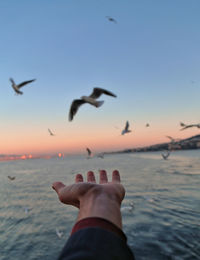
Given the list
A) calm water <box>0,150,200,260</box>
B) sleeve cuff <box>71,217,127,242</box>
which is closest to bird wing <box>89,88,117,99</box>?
sleeve cuff <box>71,217,127,242</box>

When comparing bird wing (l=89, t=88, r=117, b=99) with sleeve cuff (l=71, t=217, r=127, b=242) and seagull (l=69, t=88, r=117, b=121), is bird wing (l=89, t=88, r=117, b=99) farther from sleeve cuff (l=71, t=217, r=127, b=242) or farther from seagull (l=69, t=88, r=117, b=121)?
sleeve cuff (l=71, t=217, r=127, b=242)

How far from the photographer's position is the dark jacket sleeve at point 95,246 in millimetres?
1111

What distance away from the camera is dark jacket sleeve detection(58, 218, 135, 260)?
1.11 meters

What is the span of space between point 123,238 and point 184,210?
419 inches

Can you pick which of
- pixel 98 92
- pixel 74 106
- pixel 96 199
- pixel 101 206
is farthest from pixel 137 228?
pixel 101 206

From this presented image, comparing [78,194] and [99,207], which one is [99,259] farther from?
[78,194]

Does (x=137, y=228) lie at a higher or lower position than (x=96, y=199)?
lower

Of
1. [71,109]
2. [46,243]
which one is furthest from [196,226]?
[71,109]

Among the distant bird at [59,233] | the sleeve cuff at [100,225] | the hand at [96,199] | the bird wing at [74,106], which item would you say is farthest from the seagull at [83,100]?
the distant bird at [59,233]

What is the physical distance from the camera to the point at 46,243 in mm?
7895

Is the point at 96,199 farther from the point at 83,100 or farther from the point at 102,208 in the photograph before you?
the point at 83,100

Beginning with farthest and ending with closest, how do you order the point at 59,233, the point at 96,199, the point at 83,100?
the point at 59,233 < the point at 83,100 < the point at 96,199

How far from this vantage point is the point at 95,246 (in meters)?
1.17

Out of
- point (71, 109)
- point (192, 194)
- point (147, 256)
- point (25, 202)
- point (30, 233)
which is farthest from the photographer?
point (25, 202)
